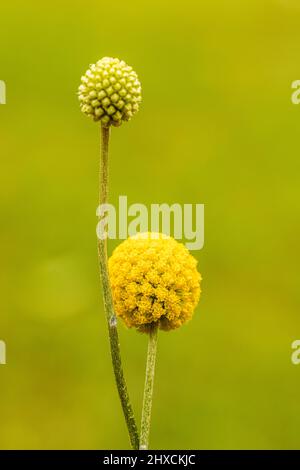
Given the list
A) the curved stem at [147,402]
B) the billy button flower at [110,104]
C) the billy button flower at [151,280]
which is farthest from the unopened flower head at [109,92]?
the curved stem at [147,402]

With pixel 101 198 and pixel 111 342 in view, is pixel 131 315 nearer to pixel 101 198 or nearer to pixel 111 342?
pixel 111 342

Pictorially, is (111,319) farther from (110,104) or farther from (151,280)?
(110,104)

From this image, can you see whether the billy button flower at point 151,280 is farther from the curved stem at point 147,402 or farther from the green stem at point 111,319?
the green stem at point 111,319

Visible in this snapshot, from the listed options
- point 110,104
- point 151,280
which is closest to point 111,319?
point 151,280

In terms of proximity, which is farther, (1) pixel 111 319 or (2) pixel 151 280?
(2) pixel 151 280

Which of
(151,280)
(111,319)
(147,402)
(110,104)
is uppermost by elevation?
(110,104)

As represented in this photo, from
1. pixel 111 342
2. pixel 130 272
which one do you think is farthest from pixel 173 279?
pixel 111 342
